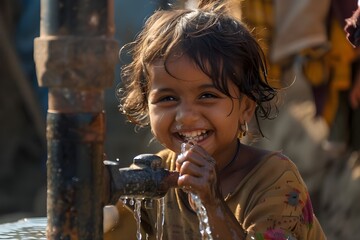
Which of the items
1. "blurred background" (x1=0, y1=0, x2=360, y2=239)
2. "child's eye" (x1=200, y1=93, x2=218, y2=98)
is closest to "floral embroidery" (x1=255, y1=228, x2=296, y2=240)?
"child's eye" (x1=200, y1=93, x2=218, y2=98)

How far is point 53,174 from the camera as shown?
2.07 m

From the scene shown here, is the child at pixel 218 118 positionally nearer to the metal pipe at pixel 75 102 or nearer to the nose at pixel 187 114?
the nose at pixel 187 114

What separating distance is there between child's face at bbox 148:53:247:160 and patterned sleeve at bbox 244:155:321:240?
17 centimetres

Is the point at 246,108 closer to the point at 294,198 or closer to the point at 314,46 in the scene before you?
the point at 294,198

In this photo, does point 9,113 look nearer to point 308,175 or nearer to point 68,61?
point 308,175

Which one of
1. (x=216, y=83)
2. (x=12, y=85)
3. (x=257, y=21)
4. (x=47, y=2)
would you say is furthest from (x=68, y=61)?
(x=12, y=85)

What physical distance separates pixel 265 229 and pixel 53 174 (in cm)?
74

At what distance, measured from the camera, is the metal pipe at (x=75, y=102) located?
198cm

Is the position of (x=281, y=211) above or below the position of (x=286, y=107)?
above

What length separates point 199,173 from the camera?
8.02 feet

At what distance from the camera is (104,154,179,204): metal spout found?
2.21 meters

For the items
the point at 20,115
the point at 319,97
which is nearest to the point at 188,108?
the point at 319,97

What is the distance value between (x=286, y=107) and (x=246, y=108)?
4.09m

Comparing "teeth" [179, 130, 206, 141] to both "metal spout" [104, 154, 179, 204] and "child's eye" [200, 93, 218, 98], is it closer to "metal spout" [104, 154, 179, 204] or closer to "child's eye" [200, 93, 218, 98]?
"child's eye" [200, 93, 218, 98]
